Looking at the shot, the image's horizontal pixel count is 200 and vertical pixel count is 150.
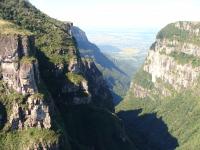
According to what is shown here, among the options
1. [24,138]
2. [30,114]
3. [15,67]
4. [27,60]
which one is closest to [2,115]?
[30,114]

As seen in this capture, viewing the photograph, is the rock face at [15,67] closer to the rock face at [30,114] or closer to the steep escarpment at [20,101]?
the steep escarpment at [20,101]

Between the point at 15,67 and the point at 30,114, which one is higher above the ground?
the point at 15,67

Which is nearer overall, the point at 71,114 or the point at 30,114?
the point at 30,114

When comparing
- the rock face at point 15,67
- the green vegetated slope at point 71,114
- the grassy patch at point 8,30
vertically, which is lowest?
the green vegetated slope at point 71,114

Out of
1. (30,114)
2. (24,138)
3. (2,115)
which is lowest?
(24,138)

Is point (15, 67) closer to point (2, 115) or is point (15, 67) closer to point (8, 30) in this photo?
point (2, 115)

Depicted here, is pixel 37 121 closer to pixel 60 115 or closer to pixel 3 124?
pixel 3 124

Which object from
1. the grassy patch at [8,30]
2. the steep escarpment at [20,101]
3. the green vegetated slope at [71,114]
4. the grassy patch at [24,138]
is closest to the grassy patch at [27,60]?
the steep escarpment at [20,101]

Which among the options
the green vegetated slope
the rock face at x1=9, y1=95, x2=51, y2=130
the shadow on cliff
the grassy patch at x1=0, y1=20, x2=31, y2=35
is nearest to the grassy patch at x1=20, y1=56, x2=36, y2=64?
the grassy patch at x1=0, y1=20, x2=31, y2=35

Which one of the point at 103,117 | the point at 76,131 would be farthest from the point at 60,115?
the point at 103,117

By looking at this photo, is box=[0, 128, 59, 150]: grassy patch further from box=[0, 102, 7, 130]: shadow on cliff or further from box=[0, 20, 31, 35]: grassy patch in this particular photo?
box=[0, 20, 31, 35]: grassy patch

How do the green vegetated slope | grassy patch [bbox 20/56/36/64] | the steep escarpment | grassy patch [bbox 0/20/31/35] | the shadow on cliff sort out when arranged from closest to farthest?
1. the steep escarpment
2. the shadow on cliff
3. grassy patch [bbox 20/56/36/64]
4. grassy patch [bbox 0/20/31/35]
5. the green vegetated slope

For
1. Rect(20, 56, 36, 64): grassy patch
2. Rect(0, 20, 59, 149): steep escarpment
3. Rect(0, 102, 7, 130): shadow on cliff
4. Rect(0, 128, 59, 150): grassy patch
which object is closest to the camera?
Rect(0, 128, 59, 150): grassy patch
